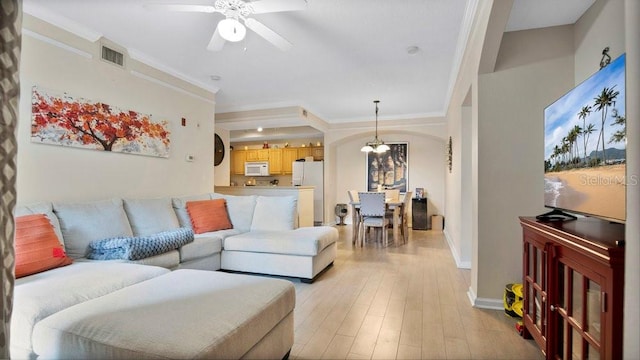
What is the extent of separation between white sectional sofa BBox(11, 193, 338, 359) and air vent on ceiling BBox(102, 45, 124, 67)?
4.78ft

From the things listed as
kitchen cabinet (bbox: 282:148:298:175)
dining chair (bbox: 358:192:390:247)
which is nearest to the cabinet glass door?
dining chair (bbox: 358:192:390:247)

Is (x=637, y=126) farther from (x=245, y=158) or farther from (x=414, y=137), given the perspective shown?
(x=245, y=158)

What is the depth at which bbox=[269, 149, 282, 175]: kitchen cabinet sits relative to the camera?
854 centimetres

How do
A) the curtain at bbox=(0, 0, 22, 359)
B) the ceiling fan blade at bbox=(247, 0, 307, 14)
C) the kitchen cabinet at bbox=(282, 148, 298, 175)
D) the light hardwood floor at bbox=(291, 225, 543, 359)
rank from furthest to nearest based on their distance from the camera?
the kitchen cabinet at bbox=(282, 148, 298, 175), the ceiling fan blade at bbox=(247, 0, 307, 14), the light hardwood floor at bbox=(291, 225, 543, 359), the curtain at bbox=(0, 0, 22, 359)

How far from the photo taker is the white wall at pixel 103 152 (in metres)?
2.61

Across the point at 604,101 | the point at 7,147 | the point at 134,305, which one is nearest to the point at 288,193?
the point at 134,305

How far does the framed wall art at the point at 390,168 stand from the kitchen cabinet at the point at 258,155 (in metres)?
2.87

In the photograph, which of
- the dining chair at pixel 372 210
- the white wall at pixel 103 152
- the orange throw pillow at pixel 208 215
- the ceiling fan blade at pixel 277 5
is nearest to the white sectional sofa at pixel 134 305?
the white wall at pixel 103 152

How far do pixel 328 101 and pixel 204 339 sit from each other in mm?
4824

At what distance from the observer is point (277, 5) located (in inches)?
86.0

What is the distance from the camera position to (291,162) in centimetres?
841

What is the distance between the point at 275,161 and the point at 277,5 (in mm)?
6489

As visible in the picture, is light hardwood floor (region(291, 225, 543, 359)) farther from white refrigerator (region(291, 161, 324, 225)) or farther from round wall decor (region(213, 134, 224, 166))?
round wall decor (region(213, 134, 224, 166))

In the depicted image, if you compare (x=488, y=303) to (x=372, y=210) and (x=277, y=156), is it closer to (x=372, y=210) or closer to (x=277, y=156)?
(x=372, y=210)
